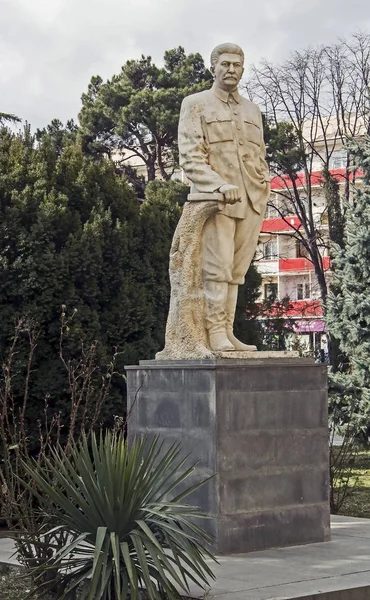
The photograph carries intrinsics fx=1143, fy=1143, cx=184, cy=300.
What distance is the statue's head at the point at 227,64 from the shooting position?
32.0ft

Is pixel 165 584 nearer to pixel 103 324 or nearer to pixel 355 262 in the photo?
pixel 103 324

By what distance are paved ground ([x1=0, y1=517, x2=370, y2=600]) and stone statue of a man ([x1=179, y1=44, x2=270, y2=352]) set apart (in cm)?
178

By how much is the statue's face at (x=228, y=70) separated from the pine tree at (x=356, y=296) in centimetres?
914

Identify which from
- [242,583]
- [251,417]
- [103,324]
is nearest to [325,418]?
[251,417]

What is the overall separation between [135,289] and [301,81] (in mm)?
19855

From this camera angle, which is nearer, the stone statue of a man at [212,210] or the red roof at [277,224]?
the stone statue of a man at [212,210]

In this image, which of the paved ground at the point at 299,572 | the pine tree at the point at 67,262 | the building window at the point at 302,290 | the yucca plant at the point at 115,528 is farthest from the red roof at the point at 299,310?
the yucca plant at the point at 115,528

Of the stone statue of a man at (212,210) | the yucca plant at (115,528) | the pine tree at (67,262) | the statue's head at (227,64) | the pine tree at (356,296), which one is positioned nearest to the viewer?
the yucca plant at (115,528)

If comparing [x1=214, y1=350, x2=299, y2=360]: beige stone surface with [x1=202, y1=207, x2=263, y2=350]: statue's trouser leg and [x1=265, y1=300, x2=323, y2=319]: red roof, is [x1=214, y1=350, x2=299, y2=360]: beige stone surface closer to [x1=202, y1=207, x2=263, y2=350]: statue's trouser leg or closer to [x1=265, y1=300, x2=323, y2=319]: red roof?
[x1=202, y1=207, x2=263, y2=350]: statue's trouser leg

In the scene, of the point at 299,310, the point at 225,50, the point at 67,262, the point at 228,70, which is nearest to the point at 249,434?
the point at 228,70

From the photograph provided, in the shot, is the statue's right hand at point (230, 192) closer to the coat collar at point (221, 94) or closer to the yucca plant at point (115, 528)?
the coat collar at point (221, 94)

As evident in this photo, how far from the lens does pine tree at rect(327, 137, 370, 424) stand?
18.5 metres

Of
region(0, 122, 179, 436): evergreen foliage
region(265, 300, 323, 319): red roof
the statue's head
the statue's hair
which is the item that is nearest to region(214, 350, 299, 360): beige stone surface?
the statue's head

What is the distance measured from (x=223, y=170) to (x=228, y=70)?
2.80 feet
